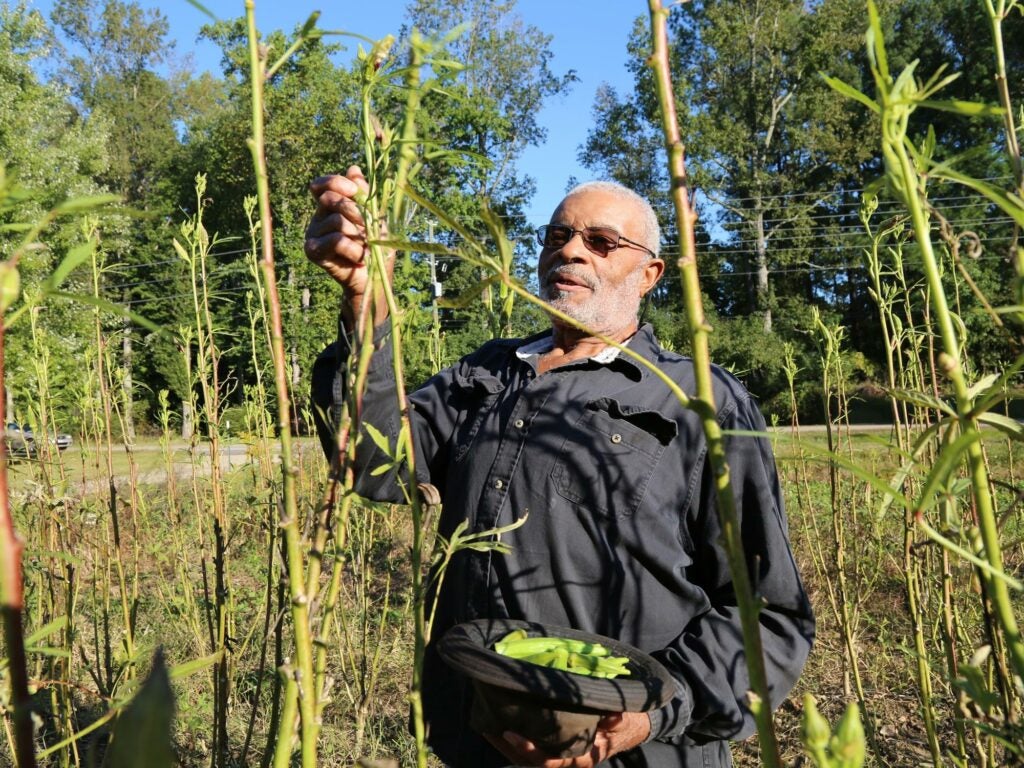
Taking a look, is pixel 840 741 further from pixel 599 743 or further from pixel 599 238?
pixel 599 238

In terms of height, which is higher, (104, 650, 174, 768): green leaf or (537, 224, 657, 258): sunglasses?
(537, 224, 657, 258): sunglasses

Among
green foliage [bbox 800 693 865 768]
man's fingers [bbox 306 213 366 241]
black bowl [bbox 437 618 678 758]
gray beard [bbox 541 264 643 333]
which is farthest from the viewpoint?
gray beard [bbox 541 264 643 333]

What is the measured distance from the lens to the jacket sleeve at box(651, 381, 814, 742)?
62.6 inches

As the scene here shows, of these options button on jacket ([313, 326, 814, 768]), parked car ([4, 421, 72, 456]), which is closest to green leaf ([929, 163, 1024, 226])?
button on jacket ([313, 326, 814, 768])

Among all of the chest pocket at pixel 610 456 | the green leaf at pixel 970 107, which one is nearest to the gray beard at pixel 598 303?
the chest pocket at pixel 610 456

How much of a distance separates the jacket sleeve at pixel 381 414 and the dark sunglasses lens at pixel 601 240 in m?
0.55

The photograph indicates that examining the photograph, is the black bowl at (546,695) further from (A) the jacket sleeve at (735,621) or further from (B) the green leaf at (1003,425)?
(B) the green leaf at (1003,425)

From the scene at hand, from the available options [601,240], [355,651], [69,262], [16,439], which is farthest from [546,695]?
[16,439]

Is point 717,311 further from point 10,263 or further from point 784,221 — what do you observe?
point 10,263

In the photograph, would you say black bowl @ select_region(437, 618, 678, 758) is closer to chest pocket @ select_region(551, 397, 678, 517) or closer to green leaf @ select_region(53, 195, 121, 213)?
chest pocket @ select_region(551, 397, 678, 517)

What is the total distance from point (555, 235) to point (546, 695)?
5.16 feet

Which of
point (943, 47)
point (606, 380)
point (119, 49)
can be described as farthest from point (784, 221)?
point (606, 380)

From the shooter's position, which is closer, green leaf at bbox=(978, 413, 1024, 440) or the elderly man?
green leaf at bbox=(978, 413, 1024, 440)

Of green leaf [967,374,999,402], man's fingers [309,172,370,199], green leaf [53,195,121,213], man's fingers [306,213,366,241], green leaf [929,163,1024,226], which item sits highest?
man's fingers [309,172,370,199]
